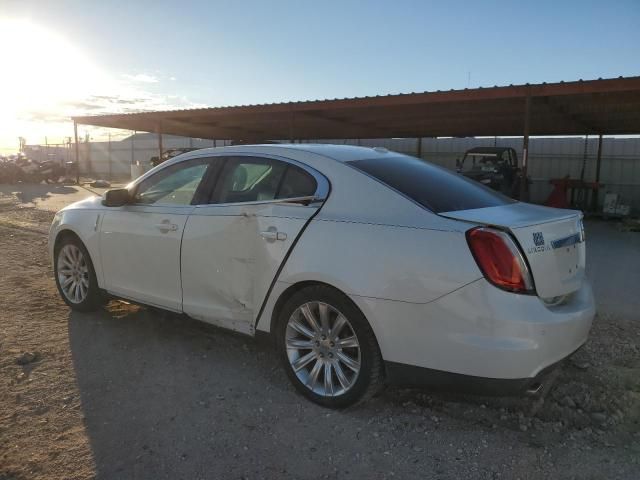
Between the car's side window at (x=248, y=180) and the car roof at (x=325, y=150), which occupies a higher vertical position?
the car roof at (x=325, y=150)

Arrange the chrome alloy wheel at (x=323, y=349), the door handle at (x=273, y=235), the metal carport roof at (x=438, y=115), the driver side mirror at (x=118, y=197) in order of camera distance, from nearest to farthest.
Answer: the chrome alloy wheel at (x=323, y=349), the door handle at (x=273, y=235), the driver side mirror at (x=118, y=197), the metal carport roof at (x=438, y=115)

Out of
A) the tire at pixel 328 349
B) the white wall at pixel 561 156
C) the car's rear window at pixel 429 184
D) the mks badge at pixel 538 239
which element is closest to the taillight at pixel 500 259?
the mks badge at pixel 538 239

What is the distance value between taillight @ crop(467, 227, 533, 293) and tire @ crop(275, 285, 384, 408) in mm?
744

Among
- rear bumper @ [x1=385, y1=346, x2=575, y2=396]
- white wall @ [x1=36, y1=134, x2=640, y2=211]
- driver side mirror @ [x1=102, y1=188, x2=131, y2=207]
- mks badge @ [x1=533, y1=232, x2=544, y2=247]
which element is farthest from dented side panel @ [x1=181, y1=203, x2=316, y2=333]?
white wall @ [x1=36, y1=134, x2=640, y2=211]

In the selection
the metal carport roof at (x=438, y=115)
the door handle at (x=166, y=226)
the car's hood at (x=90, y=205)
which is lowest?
the door handle at (x=166, y=226)

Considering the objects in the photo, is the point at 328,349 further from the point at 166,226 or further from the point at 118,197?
the point at 118,197

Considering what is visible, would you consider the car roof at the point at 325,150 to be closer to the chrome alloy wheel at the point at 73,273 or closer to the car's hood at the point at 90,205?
the car's hood at the point at 90,205

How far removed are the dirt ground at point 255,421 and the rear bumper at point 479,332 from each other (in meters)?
0.44

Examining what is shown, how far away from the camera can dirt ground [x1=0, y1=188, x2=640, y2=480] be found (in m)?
2.72

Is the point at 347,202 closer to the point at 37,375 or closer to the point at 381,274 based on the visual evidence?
the point at 381,274

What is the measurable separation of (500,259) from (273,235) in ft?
4.65

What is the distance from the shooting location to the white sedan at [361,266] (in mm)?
2742

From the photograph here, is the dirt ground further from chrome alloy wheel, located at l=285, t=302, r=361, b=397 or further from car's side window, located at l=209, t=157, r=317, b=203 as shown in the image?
car's side window, located at l=209, t=157, r=317, b=203

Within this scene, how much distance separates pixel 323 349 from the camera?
3.30m
